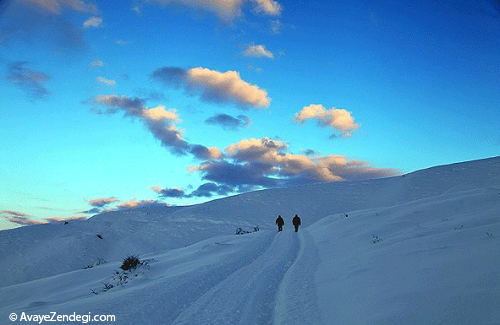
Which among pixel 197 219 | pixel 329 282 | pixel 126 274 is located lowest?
pixel 329 282

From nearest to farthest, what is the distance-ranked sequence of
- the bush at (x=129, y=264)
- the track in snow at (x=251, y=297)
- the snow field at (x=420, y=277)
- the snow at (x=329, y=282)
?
1. the snow field at (x=420, y=277)
2. the snow at (x=329, y=282)
3. the track in snow at (x=251, y=297)
4. the bush at (x=129, y=264)

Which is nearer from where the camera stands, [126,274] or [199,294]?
[199,294]

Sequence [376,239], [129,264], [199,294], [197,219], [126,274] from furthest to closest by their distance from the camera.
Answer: [197,219], [129,264], [376,239], [126,274], [199,294]

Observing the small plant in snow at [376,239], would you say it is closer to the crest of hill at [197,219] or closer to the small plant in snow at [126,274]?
the small plant in snow at [126,274]

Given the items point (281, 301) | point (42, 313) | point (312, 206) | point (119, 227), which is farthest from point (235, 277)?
point (312, 206)

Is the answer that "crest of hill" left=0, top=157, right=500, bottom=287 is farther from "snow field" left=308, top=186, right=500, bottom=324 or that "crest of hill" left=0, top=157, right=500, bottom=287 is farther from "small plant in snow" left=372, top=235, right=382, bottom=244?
"snow field" left=308, top=186, right=500, bottom=324

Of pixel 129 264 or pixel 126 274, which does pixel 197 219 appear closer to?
pixel 129 264

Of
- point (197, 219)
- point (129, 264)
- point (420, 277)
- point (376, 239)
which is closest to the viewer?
point (420, 277)

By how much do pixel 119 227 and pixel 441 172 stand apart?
44.7m

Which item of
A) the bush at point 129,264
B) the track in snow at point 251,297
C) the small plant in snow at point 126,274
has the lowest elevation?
the track in snow at point 251,297

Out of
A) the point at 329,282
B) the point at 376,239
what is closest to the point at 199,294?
the point at 329,282

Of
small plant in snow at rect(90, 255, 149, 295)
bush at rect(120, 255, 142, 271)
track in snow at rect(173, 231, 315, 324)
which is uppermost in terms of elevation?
bush at rect(120, 255, 142, 271)

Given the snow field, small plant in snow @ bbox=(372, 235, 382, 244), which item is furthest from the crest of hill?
the snow field

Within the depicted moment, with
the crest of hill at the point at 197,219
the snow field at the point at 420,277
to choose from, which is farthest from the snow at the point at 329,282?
the crest of hill at the point at 197,219
